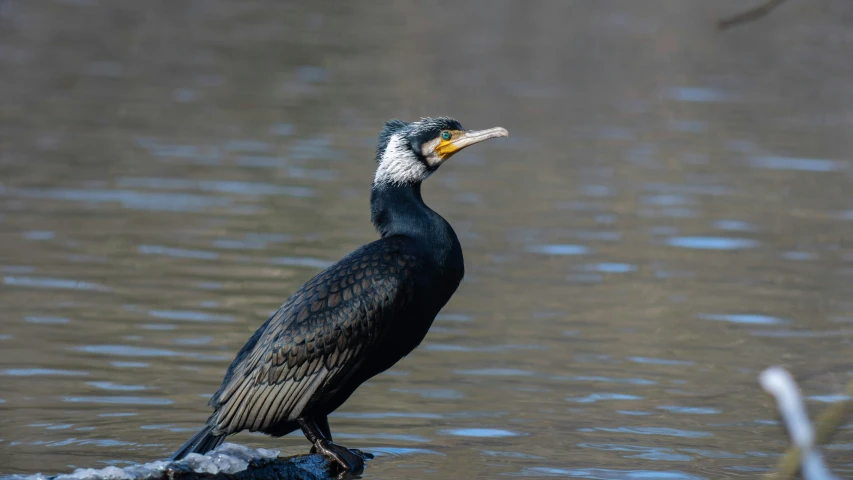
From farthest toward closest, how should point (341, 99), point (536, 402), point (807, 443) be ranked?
point (341, 99)
point (536, 402)
point (807, 443)

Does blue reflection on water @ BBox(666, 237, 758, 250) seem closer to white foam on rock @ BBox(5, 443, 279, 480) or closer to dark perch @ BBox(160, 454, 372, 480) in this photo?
dark perch @ BBox(160, 454, 372, 480)

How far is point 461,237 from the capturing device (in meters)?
11.1

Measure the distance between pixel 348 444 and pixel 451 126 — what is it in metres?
1.58

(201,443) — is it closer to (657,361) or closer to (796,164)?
(657,361)

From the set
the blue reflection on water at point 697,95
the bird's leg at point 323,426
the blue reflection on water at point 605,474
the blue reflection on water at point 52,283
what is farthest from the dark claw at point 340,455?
the blue reflection on water at point 697,95

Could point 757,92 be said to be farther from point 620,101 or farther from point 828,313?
point 828,313

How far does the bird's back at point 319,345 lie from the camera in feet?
18.6

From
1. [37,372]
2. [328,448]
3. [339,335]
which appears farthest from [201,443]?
[37,372]

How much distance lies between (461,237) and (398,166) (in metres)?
5.05

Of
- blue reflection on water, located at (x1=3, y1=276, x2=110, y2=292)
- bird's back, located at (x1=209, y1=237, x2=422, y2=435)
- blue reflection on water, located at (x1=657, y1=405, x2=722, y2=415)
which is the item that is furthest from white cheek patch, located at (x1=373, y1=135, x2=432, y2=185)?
blue reflection on water, located at (x1=3, y1=276, x2=110, y2=292)

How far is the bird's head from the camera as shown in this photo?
20.0 ft

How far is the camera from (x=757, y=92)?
66.4 feet

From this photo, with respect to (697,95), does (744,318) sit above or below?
below

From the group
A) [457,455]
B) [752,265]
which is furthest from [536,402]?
[752,265]
